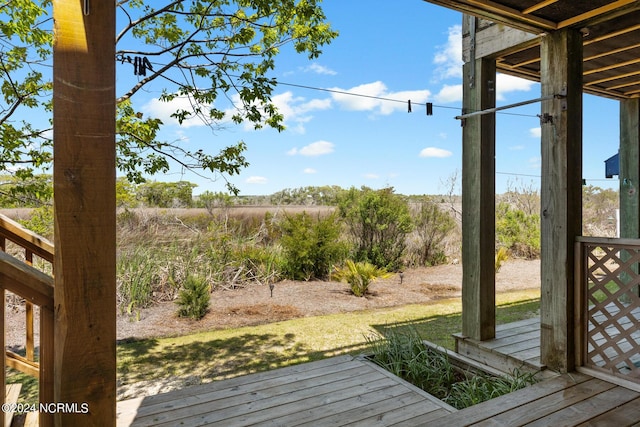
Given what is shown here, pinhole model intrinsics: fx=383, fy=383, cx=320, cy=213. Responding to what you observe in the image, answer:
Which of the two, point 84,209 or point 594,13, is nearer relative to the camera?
point 84,209

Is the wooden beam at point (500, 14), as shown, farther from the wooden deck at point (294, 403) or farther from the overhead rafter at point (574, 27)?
the wooden deck at point (294, 403)

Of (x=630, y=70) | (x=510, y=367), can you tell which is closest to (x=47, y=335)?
(x=510, y=367)

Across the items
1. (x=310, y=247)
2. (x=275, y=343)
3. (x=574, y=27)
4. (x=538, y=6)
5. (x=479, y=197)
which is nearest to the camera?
(x=538, y=6)

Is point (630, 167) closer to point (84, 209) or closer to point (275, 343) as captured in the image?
point (275, 343)

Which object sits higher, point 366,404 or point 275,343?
point 366,404

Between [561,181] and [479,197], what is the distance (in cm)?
61

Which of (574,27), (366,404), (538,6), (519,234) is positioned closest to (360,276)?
(366,404)

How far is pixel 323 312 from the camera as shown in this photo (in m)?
5.33

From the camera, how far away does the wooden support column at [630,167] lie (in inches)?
185

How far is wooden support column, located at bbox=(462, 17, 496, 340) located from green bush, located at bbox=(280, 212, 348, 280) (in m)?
3.77

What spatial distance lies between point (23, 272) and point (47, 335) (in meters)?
0.21

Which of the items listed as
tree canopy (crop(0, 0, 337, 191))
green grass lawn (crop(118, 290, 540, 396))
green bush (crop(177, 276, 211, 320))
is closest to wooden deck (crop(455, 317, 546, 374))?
green grass lawn (crop(118, 290, 540, 396))

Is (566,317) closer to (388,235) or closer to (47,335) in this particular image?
(47,335)

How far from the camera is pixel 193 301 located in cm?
496
